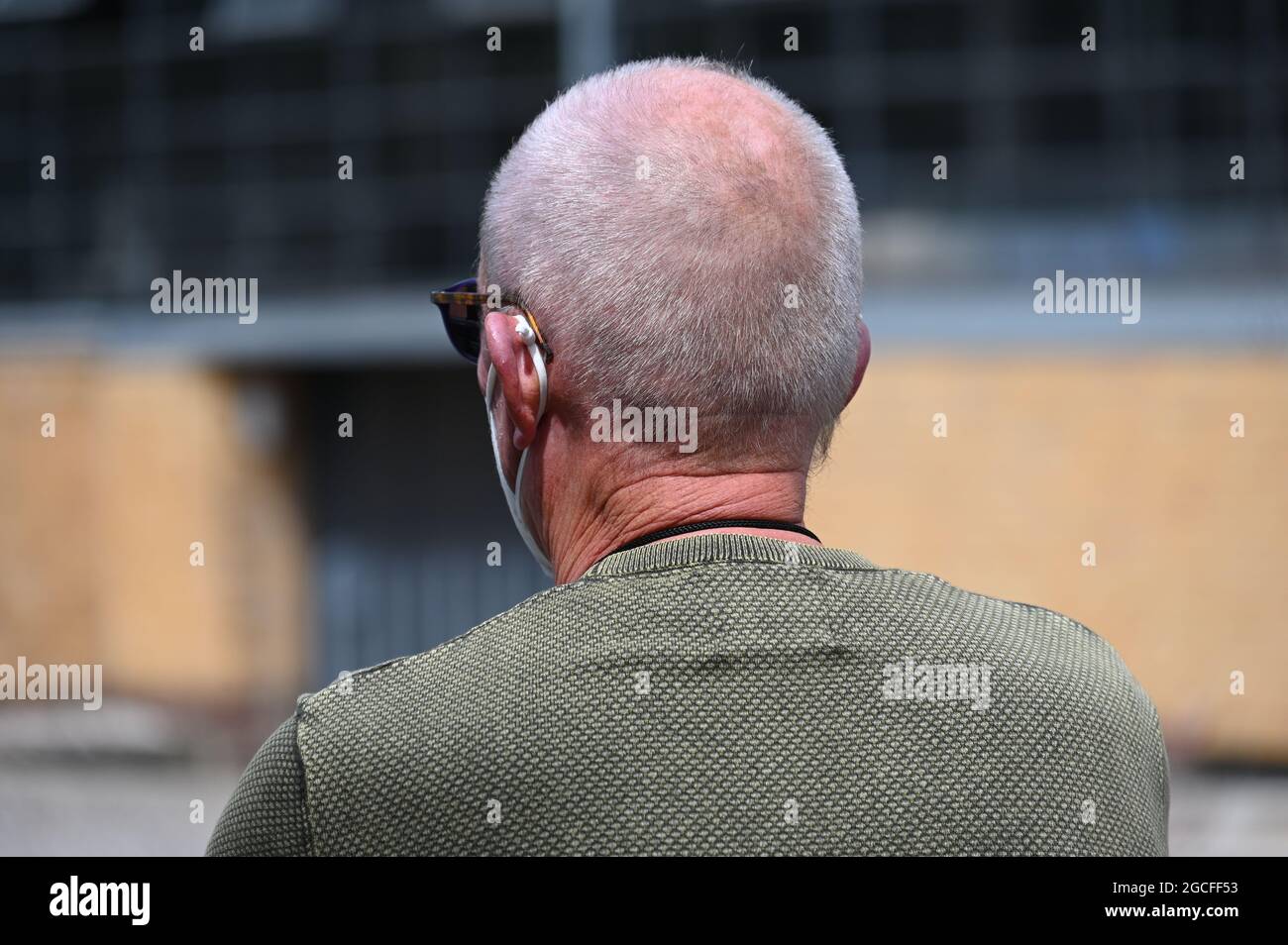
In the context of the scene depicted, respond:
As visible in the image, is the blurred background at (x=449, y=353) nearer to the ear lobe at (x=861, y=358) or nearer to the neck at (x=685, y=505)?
the ear lobe at (x=861, y=358)

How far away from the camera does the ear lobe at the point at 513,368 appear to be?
5.49 ft

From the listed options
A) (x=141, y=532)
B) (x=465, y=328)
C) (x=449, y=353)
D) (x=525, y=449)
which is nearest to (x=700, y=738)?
(x=525, y=449)

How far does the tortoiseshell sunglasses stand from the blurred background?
296 inches

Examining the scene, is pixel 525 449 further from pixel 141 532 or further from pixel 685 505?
pixel 141 532

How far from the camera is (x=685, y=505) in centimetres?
164

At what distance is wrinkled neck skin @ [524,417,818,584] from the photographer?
5.36 feet

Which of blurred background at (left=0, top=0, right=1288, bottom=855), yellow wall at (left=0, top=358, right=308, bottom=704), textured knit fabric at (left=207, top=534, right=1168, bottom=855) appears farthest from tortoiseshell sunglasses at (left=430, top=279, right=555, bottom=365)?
yellow wall at (left=0, top=358, right=308, bottom=704)

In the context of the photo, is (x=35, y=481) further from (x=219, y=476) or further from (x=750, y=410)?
(x=750, y=410)

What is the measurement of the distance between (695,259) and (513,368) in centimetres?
28

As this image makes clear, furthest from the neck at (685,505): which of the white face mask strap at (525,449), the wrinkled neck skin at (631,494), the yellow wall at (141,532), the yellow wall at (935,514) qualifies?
the yellow wall at (141,532)

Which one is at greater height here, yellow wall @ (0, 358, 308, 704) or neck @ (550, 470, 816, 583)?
neck @ (550, 470, 816, 583)

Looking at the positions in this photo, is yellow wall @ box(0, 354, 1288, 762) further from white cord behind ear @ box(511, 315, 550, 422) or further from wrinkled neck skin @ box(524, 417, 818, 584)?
white cord behind ear @ box(511, 315, 550, 422)
